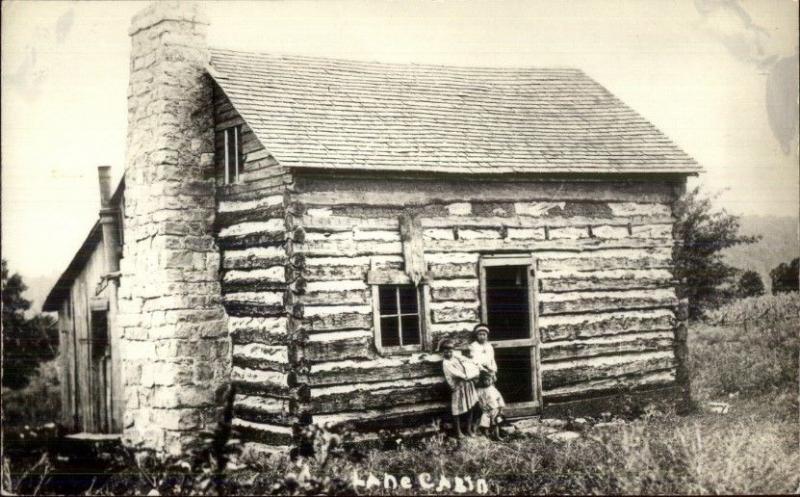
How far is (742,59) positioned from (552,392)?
487 cm

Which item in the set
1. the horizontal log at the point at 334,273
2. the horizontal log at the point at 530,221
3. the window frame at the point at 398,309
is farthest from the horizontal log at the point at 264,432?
the horizontal log at the point at 530,221

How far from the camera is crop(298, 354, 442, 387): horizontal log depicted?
30.8 feet

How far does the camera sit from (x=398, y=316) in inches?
394

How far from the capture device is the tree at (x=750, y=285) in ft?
35.8

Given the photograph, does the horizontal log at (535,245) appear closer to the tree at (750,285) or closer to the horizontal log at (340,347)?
the tree at (750,285)

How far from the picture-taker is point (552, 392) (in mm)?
10891

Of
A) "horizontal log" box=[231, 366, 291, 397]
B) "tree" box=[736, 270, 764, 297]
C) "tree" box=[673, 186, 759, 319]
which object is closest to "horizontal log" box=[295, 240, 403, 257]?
"horizontal log" box=[231, 366, 291, 397]

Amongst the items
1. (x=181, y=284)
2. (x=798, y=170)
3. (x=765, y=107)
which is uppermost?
(x=765, y=107)

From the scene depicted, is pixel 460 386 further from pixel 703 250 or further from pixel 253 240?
pixel 703 250

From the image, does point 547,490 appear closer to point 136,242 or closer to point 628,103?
point 136,242

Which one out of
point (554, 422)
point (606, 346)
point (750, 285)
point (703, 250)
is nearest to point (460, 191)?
point (606, 346)

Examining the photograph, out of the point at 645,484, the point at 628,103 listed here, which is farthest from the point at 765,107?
the point at 645,484

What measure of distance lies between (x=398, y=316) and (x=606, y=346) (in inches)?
128

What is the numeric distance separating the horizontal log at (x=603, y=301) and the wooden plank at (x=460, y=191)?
1.32 meters
